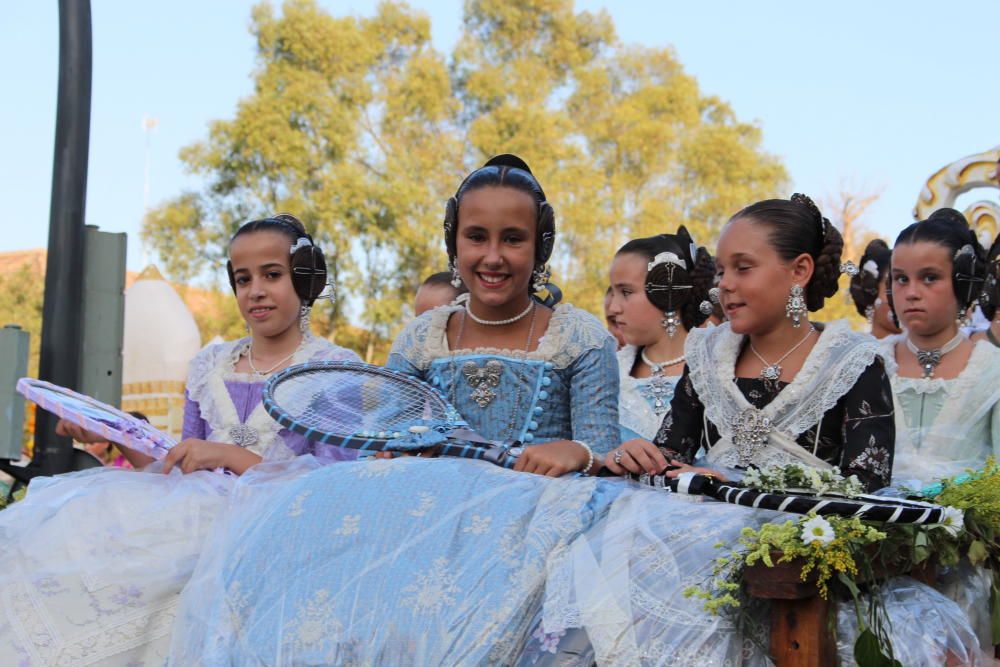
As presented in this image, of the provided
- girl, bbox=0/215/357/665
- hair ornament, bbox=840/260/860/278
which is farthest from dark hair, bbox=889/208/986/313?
girl, bbox=0/215/357/665

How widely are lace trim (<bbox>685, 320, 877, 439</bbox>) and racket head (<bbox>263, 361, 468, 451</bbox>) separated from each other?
0.87 meters

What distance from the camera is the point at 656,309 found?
6066 mm

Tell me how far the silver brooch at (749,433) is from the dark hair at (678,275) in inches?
84.5

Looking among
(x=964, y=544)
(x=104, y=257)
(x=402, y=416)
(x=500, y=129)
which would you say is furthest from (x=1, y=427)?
(x=500, y=129)

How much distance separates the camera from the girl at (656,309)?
19.3 feet

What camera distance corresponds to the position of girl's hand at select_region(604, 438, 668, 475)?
351 centimetres

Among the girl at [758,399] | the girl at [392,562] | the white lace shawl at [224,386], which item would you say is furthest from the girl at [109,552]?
the girl at [758,399]

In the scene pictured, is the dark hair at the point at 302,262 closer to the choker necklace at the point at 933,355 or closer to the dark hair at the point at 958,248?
the dark hair at the point at 958,248

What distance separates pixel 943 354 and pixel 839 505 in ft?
8.58

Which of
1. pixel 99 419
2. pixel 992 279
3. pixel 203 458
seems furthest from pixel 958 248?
pixel 99 419

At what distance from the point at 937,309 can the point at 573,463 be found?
92.7 inches

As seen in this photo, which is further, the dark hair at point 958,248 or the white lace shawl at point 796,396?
the dark hair at point 958,248

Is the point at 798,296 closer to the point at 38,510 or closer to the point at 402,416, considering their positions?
the point at 402,416

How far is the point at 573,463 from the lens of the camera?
3.58 m
